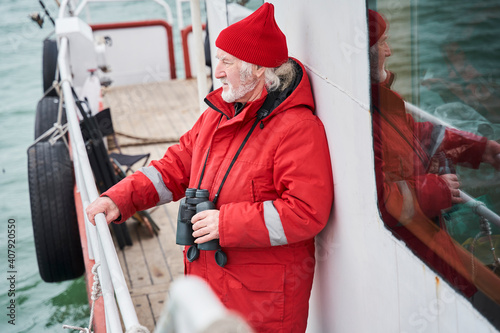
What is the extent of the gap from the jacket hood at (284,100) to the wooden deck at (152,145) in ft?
5.72

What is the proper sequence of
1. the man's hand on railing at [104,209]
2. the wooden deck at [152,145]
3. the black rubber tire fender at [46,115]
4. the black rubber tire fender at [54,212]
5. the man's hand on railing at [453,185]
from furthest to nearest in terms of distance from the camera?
the black rubber tire fender at [46,115]
the black rubber tire fender at [54,212]
the wooden deck at [152,145]
the man's hand on railing at [104,209]
the man's hand on railing at [453,185]

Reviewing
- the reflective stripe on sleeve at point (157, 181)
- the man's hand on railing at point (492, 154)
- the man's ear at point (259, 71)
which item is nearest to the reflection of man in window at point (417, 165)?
the man's hand on railing at point (492, 154)

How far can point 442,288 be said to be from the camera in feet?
4.19

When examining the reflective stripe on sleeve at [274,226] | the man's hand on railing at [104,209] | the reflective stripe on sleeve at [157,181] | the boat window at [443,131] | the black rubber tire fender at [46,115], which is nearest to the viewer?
the boat window at [443,131]

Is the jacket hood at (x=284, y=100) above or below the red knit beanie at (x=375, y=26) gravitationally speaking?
below

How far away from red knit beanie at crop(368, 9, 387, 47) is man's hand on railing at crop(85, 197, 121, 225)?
1.18m

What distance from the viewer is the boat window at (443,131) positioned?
108 cm

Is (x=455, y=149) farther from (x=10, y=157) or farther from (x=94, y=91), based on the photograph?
(x=10, y=157)

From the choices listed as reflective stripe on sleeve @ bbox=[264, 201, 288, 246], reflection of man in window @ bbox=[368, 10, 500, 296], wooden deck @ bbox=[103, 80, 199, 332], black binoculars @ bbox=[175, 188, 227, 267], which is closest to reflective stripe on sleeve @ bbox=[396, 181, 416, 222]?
reflection of man in window @ bbox=[368, 10, 500, 296]

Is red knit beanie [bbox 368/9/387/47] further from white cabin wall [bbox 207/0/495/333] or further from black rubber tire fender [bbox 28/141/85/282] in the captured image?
black rubber tire fender [bbox 28/141/85/282]

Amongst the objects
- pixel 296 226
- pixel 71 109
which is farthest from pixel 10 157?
pixel 296 226

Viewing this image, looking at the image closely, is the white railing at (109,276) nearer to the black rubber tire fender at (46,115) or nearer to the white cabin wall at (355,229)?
the white cabin wall at (355,229)

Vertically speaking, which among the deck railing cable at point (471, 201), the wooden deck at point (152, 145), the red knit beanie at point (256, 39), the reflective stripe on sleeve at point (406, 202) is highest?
the red knit beanie at point (256, 39)

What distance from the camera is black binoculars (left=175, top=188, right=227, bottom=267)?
A: 75.3 inches
